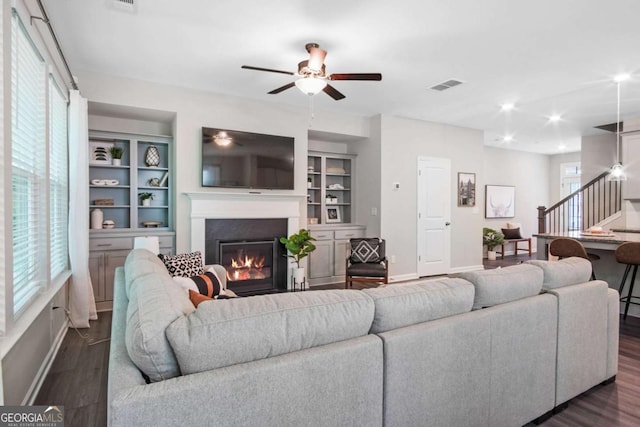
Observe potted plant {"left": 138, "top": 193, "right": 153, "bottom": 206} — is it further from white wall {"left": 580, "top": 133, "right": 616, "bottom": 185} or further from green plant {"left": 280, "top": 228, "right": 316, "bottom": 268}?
white wall {"left": 580, "top": 133, "right": 616, "bottom": 185}

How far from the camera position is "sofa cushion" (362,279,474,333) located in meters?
1.49

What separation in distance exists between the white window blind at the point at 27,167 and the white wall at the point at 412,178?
4324mm

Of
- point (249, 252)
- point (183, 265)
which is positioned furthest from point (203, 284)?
point (249, 252)

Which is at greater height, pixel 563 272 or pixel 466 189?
pixel 466 189

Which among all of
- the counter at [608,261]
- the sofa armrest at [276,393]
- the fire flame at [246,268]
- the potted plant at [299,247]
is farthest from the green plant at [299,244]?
the sofa armrest at [276,393]

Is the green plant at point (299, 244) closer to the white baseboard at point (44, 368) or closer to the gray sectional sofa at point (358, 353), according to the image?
the white baseboard at point (44, 368)

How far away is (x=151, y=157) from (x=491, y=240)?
284 inches

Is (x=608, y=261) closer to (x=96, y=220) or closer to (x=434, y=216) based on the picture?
(x=434, y=216)

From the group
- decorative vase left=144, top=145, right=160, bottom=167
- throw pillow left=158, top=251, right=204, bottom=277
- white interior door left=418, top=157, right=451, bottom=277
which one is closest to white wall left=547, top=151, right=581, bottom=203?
white interior door left=418, top=157, right=451, bottom=277

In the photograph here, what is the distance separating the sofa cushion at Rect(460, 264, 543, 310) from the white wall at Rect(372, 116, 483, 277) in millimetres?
3654

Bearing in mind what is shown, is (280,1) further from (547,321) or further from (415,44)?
(547,321)

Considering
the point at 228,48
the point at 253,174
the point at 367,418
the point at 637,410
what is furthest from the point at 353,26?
the point at 637,410

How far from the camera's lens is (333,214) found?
633cm

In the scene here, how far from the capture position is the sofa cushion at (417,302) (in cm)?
149
